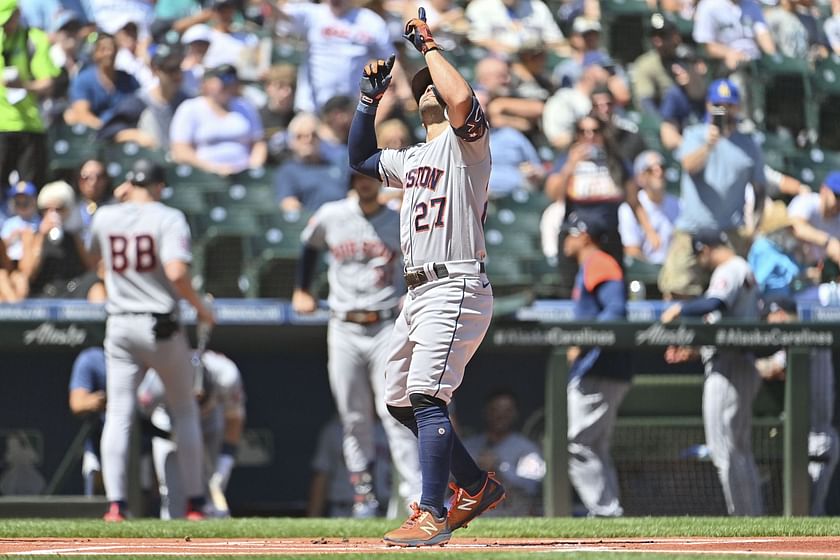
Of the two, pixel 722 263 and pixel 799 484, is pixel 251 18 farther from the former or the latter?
pixel 799 484

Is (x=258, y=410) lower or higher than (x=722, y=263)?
lower

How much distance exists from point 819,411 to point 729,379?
2.18 feet

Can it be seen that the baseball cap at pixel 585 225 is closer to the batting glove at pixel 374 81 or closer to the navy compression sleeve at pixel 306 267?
the navy compression sleeve at pixel 306 267

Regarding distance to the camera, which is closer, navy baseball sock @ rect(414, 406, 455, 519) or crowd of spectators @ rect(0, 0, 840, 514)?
navy baseball sock @ rect(414, 406, 455, 519)

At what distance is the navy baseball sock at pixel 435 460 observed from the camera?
4715mm

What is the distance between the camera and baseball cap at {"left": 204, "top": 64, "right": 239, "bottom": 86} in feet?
33.0

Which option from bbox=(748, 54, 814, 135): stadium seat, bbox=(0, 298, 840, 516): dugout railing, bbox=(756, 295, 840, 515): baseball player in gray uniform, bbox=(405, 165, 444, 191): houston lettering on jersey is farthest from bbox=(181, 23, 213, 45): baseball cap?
bbox=(405, 165, 444, 191): houston lettering on jersey

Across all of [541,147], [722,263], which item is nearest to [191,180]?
[541,147]

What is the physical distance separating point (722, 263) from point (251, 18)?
198 inches

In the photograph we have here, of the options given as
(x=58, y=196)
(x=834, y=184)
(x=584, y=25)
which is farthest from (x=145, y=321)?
(x=584, y=25)

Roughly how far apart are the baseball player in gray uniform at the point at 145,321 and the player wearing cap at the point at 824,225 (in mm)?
3955

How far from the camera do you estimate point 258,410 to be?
840 centimetres

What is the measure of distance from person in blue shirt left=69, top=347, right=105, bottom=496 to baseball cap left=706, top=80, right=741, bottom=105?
154 inches

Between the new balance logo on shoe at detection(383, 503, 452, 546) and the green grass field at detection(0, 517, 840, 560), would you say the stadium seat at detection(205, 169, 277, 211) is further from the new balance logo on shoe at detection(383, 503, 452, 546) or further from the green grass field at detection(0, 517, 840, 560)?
the new balance logo on shoe at detection(383, 503, 452, 546)
